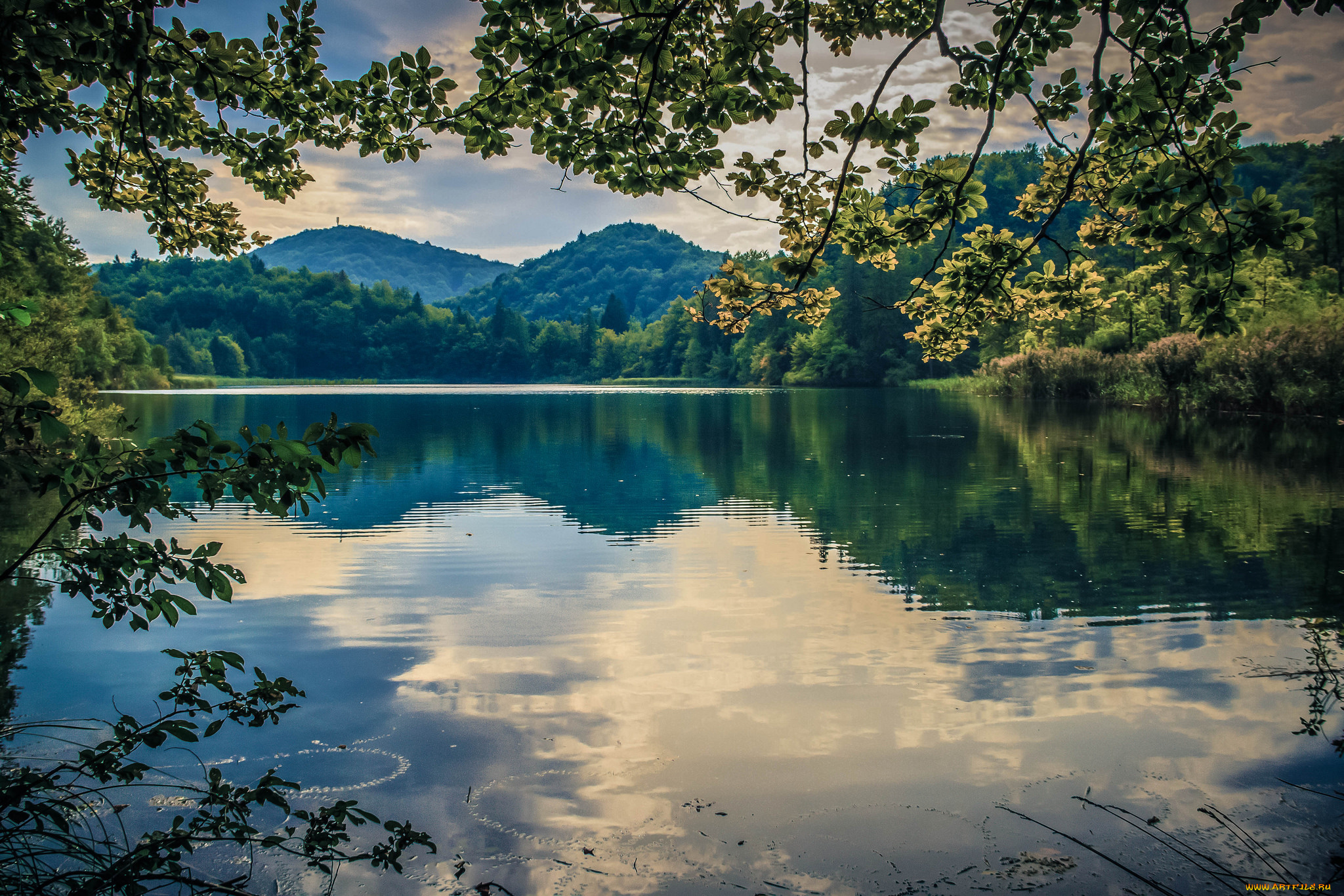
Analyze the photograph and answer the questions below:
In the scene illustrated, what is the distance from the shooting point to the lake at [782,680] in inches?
183

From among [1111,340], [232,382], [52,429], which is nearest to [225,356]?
[232,382]

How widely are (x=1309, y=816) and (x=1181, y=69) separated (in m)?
4.53

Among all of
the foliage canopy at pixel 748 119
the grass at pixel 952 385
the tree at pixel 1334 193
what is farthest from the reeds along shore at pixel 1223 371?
the foliage canopy at pixel 748 119

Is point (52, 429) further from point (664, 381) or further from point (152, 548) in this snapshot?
point (664, 381)

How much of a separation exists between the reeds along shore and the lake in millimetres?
18515

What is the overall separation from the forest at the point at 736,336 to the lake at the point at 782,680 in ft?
86.0

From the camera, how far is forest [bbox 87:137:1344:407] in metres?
53.1

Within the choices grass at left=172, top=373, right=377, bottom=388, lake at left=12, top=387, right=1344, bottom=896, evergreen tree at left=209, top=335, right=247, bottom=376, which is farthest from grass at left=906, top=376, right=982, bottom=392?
evergreen tree at left=209, top=335, right=247, bottom=376

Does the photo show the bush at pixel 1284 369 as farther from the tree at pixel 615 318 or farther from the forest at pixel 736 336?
the tree at pixel 615 318

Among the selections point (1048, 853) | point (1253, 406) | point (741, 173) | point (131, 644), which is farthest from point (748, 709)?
point (1253, 406)

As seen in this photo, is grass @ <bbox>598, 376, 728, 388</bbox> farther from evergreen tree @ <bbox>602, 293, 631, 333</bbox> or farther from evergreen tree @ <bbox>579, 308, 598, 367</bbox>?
evergreen tree @ <bbox>602, 293, 631, 333</bbox>

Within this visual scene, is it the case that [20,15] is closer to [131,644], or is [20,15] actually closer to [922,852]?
[922,852]

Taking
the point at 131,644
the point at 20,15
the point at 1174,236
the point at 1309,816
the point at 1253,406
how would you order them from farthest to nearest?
the point at 1253,406
the point at 131,644
the point at 1309,816
the point at 1174,236
the point at 20,15

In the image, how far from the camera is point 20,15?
2.97 metres
